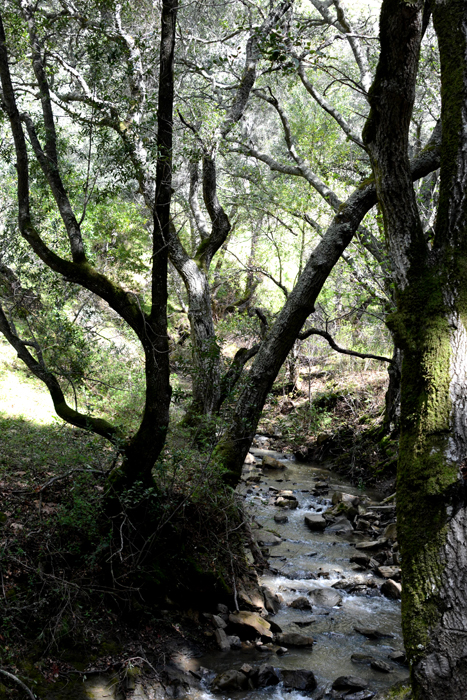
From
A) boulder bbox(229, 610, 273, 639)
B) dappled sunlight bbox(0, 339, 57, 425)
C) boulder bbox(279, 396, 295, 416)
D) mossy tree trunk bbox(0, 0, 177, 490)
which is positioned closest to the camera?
mossy tree trunk bbox(0, 0, 177, 490)

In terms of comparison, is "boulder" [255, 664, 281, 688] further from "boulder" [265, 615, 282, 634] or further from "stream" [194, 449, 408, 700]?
"boulder" [265, 615, 282, 634]

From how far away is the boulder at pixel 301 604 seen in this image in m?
5.94

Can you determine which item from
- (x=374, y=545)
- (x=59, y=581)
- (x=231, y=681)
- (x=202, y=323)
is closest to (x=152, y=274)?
(x=59, y=581)

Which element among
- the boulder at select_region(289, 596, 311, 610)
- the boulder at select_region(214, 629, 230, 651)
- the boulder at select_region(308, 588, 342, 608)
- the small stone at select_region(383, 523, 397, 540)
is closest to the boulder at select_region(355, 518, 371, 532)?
the small stone at select_region(383, 523, 397, 540)

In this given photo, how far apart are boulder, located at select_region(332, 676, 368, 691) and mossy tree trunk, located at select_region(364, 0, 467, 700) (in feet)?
4.15

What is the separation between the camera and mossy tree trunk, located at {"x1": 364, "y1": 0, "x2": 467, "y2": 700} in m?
3.28

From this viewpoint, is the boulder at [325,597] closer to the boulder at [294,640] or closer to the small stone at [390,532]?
the boulder at [294,640]

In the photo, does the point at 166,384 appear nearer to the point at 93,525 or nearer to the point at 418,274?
the point at 93,525

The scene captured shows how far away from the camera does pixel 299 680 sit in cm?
444

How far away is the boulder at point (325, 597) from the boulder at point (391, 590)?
597 mm

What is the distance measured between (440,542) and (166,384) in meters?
3.02

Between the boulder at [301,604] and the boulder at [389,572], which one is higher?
the boulder at [389,572]

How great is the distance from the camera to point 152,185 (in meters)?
8.69

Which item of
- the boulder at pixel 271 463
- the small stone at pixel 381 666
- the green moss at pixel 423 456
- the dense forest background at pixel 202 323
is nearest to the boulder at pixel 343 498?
the dense forest background at pixel 202 323
